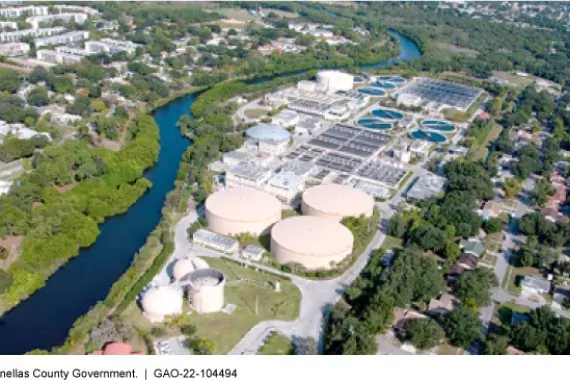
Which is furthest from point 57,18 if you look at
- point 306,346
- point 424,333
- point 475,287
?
point 424,333

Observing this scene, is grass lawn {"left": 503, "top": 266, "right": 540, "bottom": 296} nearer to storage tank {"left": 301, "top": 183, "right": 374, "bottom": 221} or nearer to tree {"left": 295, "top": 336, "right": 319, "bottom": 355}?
storage tank {"left": 301, "top": 183, "right": 374, "bottom": 221}

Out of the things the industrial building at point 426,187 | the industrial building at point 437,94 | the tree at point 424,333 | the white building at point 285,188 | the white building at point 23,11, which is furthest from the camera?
the white building at point 23,11

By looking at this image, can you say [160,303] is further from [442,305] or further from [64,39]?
[64,39]

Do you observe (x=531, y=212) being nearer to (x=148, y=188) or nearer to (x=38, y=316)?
(x=148, y=188)

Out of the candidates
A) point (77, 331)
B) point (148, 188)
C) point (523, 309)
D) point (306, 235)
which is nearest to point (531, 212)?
point (523, 309)

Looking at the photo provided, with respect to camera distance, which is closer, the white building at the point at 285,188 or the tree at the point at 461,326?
the tree at the point at 461,326

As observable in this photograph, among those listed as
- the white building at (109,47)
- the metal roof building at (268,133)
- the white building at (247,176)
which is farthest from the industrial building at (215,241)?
the white building at (109,47)

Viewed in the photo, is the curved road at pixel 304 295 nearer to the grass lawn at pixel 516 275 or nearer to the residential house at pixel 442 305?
the residential house at pixel 442 305
